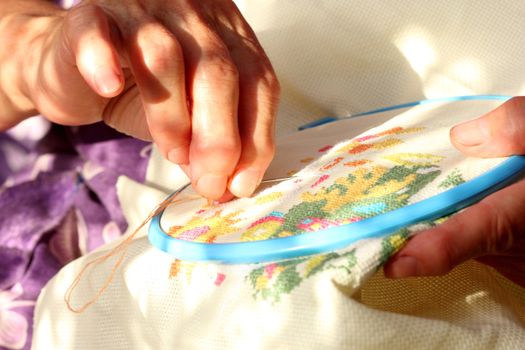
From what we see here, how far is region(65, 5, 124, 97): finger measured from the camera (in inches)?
22.1

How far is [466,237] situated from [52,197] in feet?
2.29

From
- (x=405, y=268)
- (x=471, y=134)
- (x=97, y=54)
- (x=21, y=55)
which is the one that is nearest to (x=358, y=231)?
(x=405, y=268)

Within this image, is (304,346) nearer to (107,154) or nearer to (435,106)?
(435,106)

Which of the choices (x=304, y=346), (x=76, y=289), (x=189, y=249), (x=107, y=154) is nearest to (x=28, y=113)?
(x=107, y=154)

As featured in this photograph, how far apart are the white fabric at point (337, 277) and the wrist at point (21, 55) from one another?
7.3 inches

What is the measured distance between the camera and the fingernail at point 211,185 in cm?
61

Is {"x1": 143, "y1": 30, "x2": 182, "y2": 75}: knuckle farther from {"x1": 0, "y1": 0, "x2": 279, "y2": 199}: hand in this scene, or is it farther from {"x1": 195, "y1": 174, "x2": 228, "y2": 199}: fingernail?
{"x1": 195, "y1": 174, "x2": 228, "y2": 199}: fingernail

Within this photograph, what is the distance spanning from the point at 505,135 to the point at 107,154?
0.65 m

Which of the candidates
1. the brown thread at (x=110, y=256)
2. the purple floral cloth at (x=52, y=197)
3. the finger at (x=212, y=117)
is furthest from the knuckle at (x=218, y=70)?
the purple floral cloth at (x=52, y=197)

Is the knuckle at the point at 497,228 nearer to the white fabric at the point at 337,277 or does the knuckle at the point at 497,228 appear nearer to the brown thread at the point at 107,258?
the white fabric at the point at 337,277

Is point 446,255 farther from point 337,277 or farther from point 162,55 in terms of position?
point 162,55

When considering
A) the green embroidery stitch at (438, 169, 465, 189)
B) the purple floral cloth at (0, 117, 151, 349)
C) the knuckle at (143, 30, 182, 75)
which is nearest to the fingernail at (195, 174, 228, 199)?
the knuckle at (143, 30, 182, 75)

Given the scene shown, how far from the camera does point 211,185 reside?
619mm

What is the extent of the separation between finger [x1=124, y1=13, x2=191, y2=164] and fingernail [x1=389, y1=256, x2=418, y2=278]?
0.82 feet
